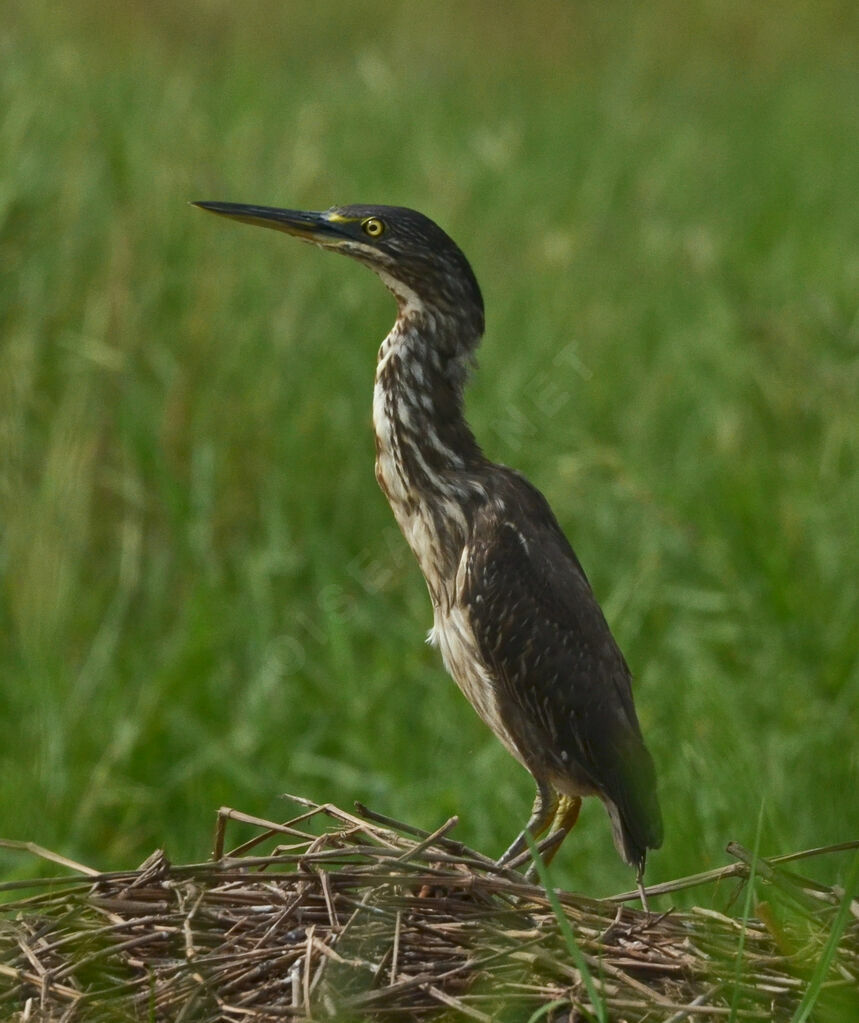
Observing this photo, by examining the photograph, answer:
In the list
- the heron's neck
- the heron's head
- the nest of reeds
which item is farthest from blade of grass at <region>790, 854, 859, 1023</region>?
the heron's head

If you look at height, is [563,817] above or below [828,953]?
below

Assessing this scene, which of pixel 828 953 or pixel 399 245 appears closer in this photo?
pixel 828 953

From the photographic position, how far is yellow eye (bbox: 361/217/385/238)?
5.14 metres

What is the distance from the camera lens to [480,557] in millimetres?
4980

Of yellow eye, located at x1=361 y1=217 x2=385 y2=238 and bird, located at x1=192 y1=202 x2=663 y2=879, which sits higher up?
yellow eye, located at x1=361 y1=217 x2=385 y2=238

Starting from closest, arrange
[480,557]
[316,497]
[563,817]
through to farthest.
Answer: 1. [480,557]
2. [563,817]
3. [316,497]

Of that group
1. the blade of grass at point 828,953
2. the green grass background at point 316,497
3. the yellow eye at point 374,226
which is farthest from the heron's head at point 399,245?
the blade of grass at point 828,953

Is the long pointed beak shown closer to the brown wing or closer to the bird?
the bird

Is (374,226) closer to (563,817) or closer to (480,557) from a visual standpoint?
(480,557)

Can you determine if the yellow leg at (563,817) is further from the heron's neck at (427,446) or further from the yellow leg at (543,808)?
the heron's neck at (427,446)

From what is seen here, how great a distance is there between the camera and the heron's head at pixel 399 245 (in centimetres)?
512

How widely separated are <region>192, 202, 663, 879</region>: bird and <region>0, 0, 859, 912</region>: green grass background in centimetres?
68

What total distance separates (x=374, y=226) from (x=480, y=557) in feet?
3.26

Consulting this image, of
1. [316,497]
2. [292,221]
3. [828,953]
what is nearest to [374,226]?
[292,221]
